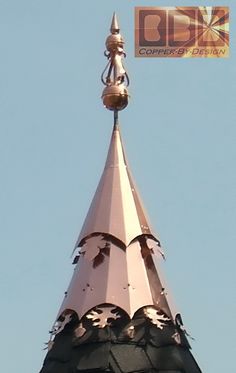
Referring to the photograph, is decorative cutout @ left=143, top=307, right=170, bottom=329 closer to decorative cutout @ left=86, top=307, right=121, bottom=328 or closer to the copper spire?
the copper spire

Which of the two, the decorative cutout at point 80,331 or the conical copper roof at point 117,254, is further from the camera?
the conical copper roof at point 117,254

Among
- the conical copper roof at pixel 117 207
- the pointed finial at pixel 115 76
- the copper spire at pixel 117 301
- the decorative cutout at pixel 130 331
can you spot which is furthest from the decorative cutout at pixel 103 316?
the pointed finial at pixel 115 76

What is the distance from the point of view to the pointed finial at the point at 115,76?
362 inches

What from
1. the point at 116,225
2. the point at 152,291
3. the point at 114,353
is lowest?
the point at 114,353

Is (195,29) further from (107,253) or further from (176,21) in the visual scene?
(107,253)

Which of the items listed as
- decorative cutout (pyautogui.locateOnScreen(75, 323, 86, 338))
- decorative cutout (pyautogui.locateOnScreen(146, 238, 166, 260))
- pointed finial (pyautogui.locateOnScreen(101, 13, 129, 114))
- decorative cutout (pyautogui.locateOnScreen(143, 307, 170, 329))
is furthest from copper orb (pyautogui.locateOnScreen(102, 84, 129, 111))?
decorative cutout (pyautogui.locateOnScreen(75, 323, 86, 338))

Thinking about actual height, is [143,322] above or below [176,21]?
below

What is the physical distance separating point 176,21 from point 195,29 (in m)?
0.21

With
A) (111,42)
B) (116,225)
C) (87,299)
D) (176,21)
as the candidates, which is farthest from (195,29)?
(87,299)

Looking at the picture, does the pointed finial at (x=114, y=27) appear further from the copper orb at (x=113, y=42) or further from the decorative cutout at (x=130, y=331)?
the decorative cutout at (x=130, y=331)

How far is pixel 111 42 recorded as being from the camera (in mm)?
9438

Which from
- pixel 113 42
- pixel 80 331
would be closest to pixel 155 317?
pixel 80 331

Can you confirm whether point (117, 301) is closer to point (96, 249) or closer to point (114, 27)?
point (96, 249)

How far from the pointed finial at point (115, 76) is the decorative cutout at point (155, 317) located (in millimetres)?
2058
